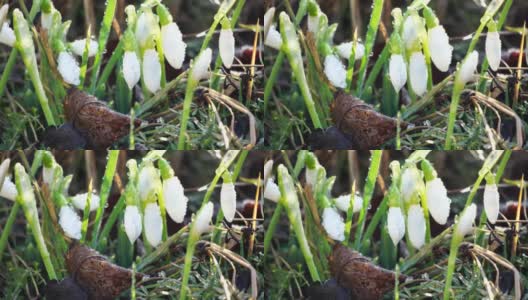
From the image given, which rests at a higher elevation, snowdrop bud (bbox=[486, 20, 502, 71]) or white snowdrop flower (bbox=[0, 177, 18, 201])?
snowdrop bud (bbox=[486, 20, 502, 71])

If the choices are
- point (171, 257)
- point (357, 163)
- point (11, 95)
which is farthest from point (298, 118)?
point (11, 95)

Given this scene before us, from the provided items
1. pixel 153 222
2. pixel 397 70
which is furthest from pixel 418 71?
pixel 153 222

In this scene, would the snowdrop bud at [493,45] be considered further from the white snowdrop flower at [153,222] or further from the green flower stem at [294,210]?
the white snowdrop flower at [153,222]

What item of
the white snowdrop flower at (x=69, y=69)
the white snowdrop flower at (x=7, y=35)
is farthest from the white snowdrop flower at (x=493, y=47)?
the white snowdrop flower at (x=7, y=35)

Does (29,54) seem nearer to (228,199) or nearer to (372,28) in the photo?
(228,199)

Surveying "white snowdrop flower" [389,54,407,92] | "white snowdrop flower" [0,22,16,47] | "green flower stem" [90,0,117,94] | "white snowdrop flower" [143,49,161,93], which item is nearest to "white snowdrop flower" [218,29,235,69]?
"white snowdrop flower" [143,49,161,93]

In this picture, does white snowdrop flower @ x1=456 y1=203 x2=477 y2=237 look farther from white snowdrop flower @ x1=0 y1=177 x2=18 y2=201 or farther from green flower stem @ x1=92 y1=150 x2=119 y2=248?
white snowdrop flower @ x1=0 y1=177 x2=18 y2=201
